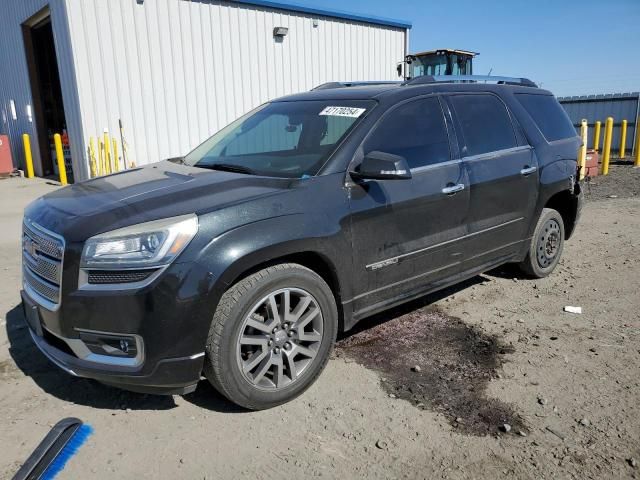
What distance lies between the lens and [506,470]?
8.10 feet

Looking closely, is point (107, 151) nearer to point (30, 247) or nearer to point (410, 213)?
point (30, 247)

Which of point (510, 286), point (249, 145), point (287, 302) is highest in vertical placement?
point (249, 145)

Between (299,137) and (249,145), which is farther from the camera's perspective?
(249,145)

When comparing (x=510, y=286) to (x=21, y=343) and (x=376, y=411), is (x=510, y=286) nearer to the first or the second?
(x=376, y=411)

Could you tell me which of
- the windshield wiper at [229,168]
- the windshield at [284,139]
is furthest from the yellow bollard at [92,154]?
the windshield wiper at [229,168]

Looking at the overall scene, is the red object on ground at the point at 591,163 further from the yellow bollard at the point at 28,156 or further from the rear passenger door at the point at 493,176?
the yellow bollard at the point at 28,156

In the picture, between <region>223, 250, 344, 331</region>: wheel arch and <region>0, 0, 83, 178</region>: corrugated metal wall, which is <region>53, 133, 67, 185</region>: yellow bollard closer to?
<region>0, 0, 83, 178</region>: corrugated metal wall

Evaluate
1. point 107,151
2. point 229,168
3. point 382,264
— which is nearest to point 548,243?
point 382,264

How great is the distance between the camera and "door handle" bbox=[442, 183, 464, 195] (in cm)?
376

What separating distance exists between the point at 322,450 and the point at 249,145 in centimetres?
235

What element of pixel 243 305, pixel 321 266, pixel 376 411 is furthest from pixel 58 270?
pixel 376 411

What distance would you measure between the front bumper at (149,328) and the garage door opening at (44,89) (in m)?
11.5

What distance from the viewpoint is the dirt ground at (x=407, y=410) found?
100 inches

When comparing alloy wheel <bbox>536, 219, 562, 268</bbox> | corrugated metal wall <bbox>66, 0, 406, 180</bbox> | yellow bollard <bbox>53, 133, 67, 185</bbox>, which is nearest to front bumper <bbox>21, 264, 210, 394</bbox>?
alloy wheel <bbox>536, 219, 562, 268</bbox>
